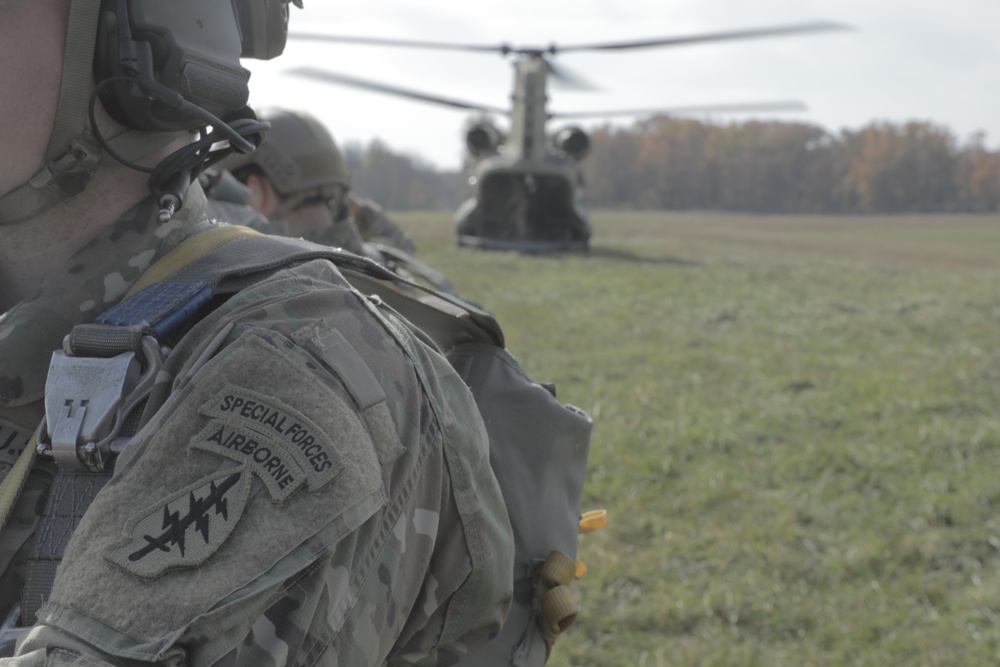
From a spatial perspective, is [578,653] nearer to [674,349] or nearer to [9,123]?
[9,123]

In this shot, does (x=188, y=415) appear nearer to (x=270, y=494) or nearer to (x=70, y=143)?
(x=270, y=494)

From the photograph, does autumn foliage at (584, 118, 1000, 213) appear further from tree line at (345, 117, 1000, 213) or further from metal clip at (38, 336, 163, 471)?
metal clip at (38, 336, 163, 471)

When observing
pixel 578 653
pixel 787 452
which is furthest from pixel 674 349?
pixel 578 653

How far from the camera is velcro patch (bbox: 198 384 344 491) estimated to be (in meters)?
1.20

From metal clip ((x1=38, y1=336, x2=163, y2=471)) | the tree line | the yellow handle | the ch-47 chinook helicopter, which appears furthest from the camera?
the tree line

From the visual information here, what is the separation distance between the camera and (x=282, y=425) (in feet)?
3.99

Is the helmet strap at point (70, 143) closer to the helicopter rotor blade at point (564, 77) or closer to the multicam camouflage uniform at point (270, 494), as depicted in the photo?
the multicam camouflage uniform at point (270, 494)

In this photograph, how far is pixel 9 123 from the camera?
4.83 ft

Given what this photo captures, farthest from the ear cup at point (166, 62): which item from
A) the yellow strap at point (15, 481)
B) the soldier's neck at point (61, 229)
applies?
the yellow strap at point (15, 481)

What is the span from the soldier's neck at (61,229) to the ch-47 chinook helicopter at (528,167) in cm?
1844

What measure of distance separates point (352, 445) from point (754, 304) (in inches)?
476

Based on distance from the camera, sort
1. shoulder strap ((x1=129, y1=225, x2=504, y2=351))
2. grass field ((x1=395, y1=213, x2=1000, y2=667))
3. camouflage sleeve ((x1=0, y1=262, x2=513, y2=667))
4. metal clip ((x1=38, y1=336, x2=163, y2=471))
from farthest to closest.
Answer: grass field ((x1=395, y1=213, x2=1000, y2=667)) < shoulder strap ((x1=129, y1=225, x2=504, y2=351)) < metal clip ((x1=38, y1=336, x2=163, y2=471)) < camouflage sleeve ((x1=0, y1=262, x2=513, y2=667))

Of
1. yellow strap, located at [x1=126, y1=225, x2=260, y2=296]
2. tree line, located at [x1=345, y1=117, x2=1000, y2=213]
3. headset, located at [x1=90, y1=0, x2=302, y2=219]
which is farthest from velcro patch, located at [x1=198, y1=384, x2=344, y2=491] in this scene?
tree line, located at [x1=345, y1=117, x2=1000, y2=213]

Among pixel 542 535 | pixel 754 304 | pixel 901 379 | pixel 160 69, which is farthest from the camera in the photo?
pixel 754 304
